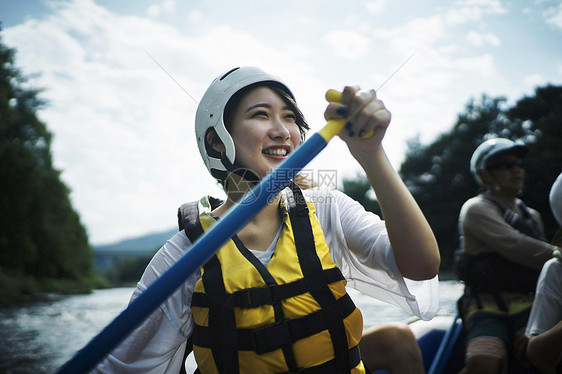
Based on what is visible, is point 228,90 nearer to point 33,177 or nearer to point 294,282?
point 294,282

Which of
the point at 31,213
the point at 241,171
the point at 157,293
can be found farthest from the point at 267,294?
the point at 31,213

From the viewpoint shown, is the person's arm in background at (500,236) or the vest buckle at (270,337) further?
the person's arm in background at (500,236)

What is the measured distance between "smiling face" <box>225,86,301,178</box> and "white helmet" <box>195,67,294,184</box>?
5 centimetres

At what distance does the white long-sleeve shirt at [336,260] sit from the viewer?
1495 millimetres

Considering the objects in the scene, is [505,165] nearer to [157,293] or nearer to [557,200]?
[557,200]

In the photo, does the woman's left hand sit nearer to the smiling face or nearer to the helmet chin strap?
the smiling face

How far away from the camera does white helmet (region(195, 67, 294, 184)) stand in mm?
1852

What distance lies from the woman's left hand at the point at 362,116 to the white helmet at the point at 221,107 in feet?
2.29

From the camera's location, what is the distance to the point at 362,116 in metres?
1.19

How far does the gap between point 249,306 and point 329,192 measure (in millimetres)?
658

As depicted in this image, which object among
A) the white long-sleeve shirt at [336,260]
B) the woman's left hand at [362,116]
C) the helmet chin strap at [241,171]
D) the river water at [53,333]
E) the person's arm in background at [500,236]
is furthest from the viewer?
the river water at [53,333]

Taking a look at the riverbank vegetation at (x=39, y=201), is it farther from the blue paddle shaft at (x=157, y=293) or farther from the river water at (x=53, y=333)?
the blue paddle shaft at (x=157, y=293)

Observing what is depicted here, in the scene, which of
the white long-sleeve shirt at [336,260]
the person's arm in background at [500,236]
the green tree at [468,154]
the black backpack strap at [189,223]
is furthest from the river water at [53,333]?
the green tree at [468,154]

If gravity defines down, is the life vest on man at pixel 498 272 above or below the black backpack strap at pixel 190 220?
below
